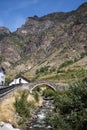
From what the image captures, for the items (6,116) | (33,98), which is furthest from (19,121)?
(33,98)

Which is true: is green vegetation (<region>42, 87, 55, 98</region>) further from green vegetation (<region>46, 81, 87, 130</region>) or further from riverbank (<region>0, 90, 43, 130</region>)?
green vegetation (<region>46, 81, 87, 130</region>)

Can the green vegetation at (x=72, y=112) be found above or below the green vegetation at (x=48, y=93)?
below

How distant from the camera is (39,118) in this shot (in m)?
63.5

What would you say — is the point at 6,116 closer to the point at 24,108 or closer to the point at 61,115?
the point at 24,108

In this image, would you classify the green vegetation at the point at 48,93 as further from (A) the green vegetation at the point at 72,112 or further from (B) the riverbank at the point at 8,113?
(A) the green vegetation at the point at 72,112

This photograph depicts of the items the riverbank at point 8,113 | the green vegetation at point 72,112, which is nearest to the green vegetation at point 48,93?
the riverbank at point 8,113

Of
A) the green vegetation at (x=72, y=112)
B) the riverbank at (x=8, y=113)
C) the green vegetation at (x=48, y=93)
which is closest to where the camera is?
the green vegetation at (x=72, y=112)

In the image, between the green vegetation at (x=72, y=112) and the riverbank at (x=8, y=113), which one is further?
the riverbank at (x=8, y=113)

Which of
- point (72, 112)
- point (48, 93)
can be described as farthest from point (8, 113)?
point (48, 93)

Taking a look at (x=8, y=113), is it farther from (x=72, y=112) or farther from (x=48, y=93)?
(x=48, y=93)

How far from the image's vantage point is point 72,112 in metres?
34.5

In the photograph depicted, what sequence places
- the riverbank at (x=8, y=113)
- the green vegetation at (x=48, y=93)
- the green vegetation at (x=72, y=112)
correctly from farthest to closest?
the green vegetation at (x=48, y=93)
the riverbank at (x=8, y=113)
the green vegetation at (x=72, y=112)

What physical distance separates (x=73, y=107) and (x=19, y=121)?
63.5 ft

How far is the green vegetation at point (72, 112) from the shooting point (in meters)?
33.8
